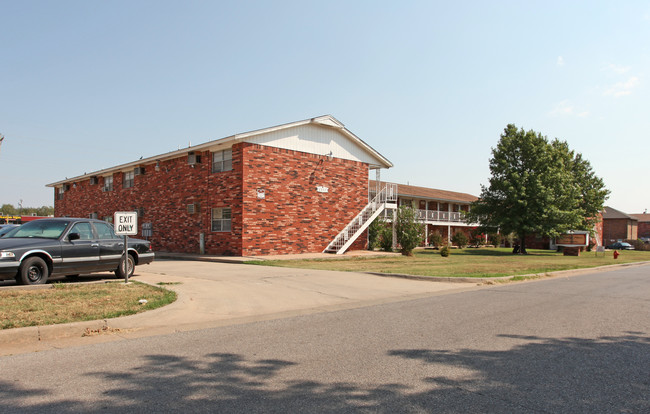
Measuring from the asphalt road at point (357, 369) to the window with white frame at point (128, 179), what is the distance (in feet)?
89.0

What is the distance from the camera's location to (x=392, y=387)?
439cm

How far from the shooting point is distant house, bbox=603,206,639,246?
78.8 meters

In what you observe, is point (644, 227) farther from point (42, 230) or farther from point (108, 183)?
point (42, 230)

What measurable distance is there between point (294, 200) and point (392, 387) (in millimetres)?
20738

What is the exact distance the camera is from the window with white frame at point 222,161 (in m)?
23.9

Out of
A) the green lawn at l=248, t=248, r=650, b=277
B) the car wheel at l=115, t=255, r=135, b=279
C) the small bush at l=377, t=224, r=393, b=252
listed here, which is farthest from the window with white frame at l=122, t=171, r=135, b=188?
the car wheel at l=115, t=255, r=135, b=279

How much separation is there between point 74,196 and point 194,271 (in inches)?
1114

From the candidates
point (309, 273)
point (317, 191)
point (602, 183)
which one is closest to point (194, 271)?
point (309, 273)

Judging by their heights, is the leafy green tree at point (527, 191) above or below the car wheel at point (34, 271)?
above

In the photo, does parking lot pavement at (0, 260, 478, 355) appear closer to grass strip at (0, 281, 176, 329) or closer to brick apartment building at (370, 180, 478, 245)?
grass strip at (0, 281, 176, 329)

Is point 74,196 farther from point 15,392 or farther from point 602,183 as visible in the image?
point 602,183

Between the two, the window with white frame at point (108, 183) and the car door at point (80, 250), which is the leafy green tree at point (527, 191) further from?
the car door at point (80, 250)

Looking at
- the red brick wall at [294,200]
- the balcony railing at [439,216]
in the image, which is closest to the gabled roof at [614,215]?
the balcony railing at [439,216]

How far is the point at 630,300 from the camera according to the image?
34.9 feet
